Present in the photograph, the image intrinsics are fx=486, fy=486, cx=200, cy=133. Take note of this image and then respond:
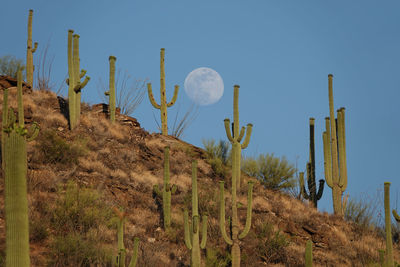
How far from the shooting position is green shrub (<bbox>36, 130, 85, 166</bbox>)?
15.4 metres

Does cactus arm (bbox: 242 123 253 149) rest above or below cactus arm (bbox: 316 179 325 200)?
above

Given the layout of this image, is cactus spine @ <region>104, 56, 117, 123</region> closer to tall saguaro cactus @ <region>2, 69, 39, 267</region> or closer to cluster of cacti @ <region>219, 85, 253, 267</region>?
cluster of cacti @ <region>219, 85, 253, 267</region>

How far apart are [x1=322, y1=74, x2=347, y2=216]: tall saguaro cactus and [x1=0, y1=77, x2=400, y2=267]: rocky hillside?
2.79 feet

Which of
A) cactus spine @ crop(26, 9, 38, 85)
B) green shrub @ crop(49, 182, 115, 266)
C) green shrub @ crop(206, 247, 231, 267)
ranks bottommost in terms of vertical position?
green shrub @ crop(206, 247, 231, 267)

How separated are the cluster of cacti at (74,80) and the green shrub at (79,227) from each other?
462cm

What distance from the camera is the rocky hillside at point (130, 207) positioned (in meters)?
11.8

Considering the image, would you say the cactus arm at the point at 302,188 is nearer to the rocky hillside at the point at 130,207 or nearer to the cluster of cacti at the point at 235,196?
the rocky hillside at the point at 130,207

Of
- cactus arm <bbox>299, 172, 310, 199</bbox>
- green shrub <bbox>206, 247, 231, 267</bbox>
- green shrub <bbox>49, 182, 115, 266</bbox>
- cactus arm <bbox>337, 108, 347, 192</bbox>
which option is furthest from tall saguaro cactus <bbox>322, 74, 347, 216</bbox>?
green shrub <bbox>49, 182, 115, 266</bbox>

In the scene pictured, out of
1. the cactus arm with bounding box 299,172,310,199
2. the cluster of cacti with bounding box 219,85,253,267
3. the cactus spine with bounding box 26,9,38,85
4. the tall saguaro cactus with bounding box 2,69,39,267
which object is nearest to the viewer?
the tall saguaro cactus with bounding box 2,69,39,267

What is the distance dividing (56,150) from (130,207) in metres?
3.23

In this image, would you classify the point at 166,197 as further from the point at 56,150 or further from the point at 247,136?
the point at 56,150

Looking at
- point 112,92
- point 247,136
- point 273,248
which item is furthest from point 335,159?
point 112,92

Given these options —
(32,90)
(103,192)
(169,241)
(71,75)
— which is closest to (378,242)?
(169,241)

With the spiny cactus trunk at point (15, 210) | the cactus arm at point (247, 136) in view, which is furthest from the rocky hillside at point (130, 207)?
the spiny cactus trunk at point (15, 210)
